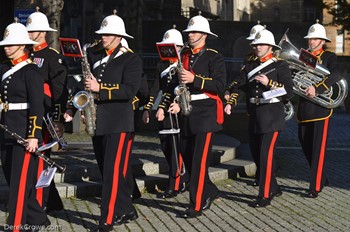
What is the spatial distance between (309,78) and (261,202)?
2125 mm

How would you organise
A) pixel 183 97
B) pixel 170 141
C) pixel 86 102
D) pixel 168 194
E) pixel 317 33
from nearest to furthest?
pixel 86 102, pixel 183 97, pixel 168 194, pixel 170 141, pixel 317 33

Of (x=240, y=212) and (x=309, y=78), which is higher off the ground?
(x=309, y=78)

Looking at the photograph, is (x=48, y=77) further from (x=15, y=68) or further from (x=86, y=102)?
(x=15, y=68)

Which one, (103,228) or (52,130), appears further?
(52,130)

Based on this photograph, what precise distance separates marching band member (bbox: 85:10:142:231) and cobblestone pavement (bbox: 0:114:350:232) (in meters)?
0.40

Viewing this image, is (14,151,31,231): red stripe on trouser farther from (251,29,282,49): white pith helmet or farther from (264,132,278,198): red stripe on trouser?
(251,29,282,49): white pith helmet

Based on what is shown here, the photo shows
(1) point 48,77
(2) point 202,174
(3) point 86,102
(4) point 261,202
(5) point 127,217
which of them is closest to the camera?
(3) point 86,102

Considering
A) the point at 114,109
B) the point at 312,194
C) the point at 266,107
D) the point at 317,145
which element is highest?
the point at 114,109

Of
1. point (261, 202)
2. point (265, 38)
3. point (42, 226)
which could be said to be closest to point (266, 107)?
point (265, 38)

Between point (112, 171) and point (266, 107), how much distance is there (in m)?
2.53

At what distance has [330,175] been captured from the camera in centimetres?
1323

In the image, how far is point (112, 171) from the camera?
8.90 meters

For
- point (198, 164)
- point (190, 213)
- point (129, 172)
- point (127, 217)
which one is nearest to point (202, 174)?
point (198, 164)

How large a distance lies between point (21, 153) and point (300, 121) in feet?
14.9
